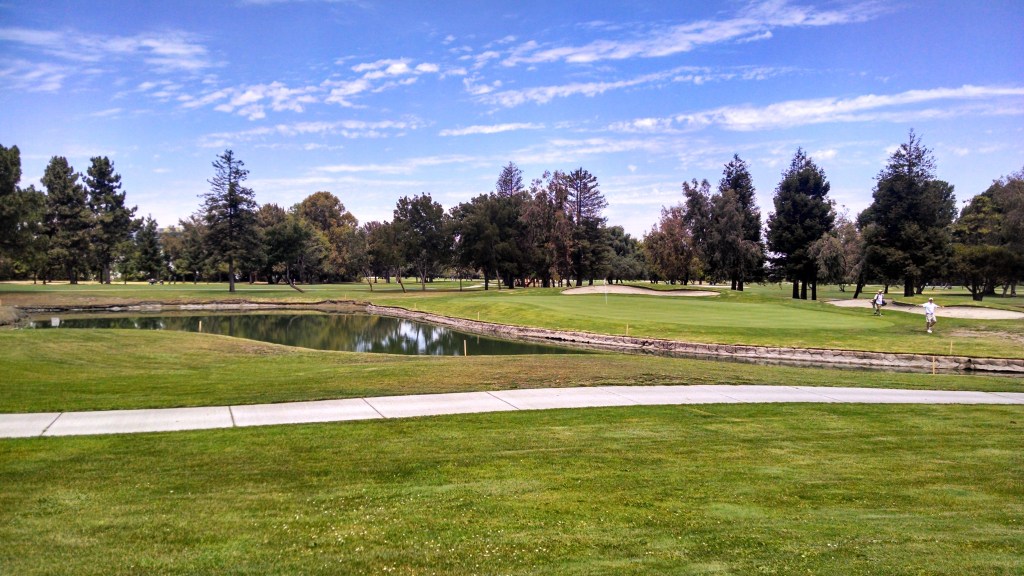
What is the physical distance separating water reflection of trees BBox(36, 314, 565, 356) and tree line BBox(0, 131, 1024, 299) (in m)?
20.9

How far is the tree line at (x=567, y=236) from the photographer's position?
58.5 m

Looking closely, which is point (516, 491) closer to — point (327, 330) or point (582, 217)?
point (327, 330)

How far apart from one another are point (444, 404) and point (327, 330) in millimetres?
31346

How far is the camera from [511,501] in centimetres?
607

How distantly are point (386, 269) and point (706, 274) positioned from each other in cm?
6388

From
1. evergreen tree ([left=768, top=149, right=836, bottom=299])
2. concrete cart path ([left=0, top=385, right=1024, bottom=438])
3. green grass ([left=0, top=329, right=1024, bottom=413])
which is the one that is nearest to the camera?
concrete cart path ([left=0, top=385, right=1024, bottom=438])

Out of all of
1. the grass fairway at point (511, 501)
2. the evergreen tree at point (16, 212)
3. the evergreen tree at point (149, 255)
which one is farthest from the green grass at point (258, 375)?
the evergreen tree at point (149, 255)

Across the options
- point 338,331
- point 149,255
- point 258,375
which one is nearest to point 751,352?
point 258,375

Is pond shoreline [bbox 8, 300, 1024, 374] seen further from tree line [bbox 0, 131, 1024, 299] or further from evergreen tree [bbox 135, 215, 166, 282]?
evergreen tree [bbox 135, 215, 166, 282]

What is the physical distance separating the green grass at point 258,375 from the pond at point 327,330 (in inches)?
355

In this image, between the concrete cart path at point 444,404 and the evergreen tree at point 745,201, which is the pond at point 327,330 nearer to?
the concrete cart path at point 444,404

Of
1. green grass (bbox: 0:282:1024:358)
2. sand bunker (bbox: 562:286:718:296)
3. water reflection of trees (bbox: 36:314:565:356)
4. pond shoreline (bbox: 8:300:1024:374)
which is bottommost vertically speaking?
water reflection of trees (bbox: 36:314:565:356)

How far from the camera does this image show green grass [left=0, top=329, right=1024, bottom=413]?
11.1 m

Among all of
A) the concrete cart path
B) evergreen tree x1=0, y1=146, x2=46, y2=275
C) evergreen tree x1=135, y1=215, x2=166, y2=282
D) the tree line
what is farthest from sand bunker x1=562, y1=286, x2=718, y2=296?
evergreen tree x1=135, y1=215, x2=166, y2=282
